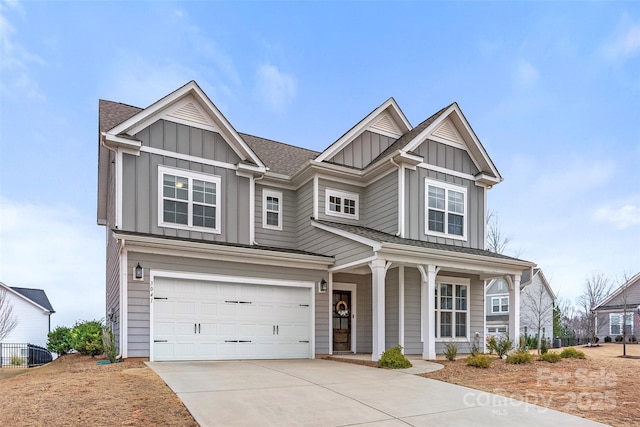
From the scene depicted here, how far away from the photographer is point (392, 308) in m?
13.4

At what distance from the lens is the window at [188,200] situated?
1256 centimetres

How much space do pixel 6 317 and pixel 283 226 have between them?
72.7 ft

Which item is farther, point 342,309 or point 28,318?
point 28,318

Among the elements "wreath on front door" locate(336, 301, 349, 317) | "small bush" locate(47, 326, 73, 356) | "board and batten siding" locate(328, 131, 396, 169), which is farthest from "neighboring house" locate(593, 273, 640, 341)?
"small bush" locate(47, 326, 73, 356)

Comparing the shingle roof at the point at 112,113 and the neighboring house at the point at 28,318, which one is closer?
the shingle roof at the point at 112,113

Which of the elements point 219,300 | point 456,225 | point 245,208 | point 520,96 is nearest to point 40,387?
point 219,300

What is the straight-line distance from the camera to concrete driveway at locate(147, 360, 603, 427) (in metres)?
5.48

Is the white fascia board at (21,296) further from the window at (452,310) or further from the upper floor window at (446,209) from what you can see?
the upper floor window at (446,209)

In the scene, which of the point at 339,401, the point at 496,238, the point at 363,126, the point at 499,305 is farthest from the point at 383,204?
the point at 499,305

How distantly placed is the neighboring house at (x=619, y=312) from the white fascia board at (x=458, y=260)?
72.3 feet

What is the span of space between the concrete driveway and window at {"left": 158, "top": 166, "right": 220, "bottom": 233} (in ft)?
15.9

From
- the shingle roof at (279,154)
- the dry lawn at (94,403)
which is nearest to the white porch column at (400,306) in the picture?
the shingle roof at (279,154)

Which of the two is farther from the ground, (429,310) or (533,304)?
(429,310)

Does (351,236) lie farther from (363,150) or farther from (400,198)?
(363,150)
